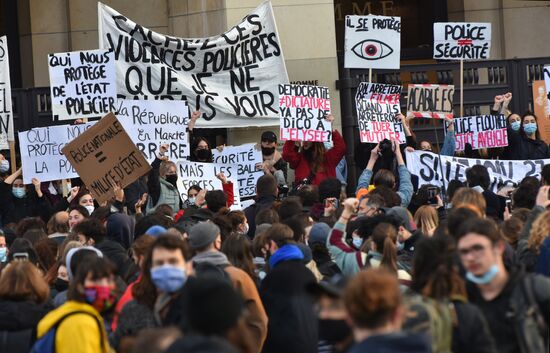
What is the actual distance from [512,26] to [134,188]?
29.6ft

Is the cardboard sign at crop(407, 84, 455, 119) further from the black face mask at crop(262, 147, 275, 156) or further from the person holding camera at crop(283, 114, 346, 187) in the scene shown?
the black face mask at crop(262, 147, 275, 156)

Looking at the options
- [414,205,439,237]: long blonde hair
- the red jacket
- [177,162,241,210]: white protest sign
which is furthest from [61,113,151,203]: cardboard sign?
[414,205,439,237]: long blonde hair

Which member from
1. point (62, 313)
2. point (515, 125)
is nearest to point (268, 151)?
point (515, 125)

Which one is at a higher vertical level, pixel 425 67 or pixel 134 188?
pixel 425 67

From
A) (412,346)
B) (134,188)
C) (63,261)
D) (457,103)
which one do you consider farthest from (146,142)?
(412,346)

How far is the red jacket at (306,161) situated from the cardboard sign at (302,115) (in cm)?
18

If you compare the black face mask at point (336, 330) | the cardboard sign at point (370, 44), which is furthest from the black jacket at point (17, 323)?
the cardboard sign at point (370, 44)

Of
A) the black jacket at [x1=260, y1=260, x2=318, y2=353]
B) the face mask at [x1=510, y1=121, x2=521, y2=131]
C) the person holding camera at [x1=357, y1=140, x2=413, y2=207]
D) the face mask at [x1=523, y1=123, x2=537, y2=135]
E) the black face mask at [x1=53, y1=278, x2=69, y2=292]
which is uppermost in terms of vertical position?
the face mask at [x1=510, y1=121, x2=521, y2=131]

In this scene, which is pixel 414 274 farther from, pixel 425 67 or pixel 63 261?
pixel 425 67

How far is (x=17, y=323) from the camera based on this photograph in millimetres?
8273

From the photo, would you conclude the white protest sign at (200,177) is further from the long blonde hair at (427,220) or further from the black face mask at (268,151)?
the long blonde hair at (427,220)

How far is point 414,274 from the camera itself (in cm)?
690

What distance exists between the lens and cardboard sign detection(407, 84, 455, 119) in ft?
55.9

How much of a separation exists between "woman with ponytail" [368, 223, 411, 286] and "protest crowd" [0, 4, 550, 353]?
0.02 meters
